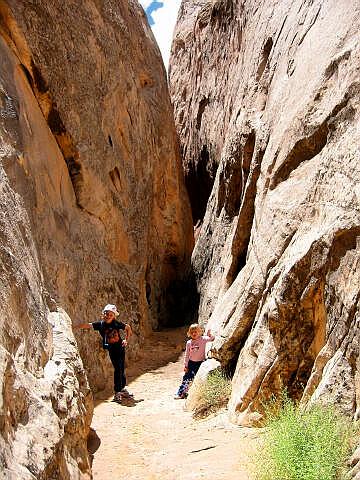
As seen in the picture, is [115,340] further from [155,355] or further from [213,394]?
[155,355]

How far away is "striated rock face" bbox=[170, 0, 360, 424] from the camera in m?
5.09

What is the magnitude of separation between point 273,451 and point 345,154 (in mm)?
2936

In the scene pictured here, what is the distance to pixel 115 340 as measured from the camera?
8.23 m

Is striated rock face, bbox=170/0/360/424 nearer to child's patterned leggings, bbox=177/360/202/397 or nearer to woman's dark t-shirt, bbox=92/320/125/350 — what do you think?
child's patterned leggings, bbox=177/360/202/397

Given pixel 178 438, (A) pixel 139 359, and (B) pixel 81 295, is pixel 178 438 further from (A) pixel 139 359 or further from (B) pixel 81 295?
(A) pixel 139 359

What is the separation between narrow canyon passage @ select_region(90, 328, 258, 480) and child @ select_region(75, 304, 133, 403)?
0.23 m

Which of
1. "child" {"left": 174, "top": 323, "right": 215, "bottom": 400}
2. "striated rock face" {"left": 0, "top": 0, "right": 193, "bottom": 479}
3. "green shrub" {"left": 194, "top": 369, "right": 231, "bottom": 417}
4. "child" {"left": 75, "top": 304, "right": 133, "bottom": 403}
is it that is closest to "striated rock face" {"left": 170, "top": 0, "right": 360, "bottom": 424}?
"green shrub" {"left": 194, "top": 369, "right": 231, "bottom": 417}

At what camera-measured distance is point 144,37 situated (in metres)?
16.6

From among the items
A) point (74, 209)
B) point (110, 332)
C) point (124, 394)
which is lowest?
point (124, 394)

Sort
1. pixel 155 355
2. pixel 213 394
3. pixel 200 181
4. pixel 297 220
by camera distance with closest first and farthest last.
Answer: pixel 297 220 < pixel 213 394 < pixel 155 355 < pixel 200 181

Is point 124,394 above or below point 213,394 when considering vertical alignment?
below

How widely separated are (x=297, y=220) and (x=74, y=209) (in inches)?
193

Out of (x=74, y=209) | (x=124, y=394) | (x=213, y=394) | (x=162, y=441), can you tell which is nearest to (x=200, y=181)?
(x=74, y=209)

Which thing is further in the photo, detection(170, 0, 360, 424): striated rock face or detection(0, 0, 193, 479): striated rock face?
detection(170, 0, 360, 424): striated rock face
